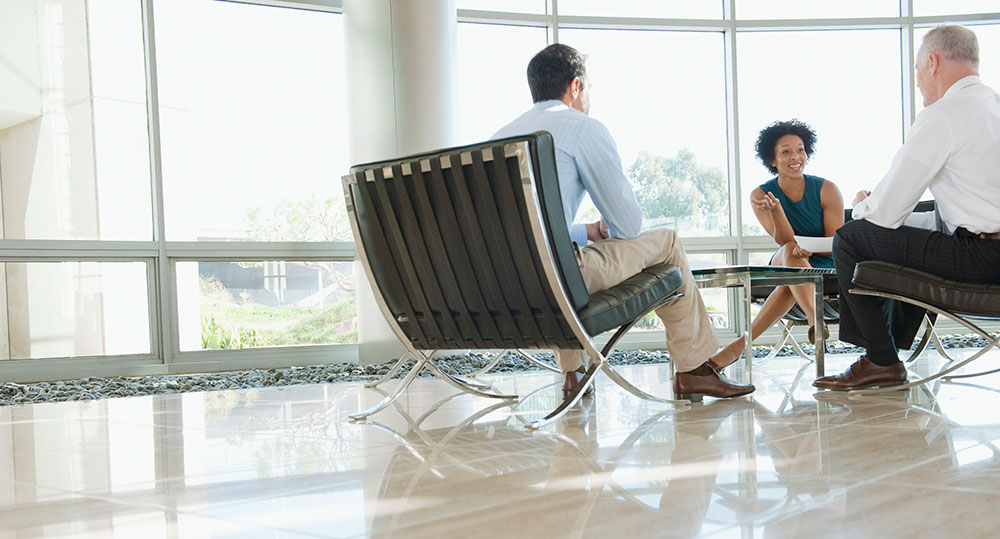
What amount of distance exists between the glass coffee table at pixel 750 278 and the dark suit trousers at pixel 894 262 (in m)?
0.22

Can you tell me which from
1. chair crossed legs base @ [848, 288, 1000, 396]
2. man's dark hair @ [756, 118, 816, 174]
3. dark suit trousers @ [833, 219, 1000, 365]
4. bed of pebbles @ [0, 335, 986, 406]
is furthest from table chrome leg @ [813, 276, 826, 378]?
bed of pebbles @ [0, 335, 986, 406]

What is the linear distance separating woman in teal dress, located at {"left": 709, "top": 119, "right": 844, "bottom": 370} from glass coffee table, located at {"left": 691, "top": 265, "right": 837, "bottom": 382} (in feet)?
2.33

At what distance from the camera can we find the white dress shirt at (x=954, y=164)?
9.16ft

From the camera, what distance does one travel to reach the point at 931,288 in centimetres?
285

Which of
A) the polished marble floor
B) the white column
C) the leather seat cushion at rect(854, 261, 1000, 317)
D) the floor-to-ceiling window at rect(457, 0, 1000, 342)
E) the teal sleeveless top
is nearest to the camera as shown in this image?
the polished marble floor

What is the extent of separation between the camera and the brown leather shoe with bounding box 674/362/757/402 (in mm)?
2967

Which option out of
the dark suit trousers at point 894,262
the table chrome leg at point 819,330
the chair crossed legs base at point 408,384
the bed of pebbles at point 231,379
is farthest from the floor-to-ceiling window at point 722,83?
the dark suit trousers at point 894,262

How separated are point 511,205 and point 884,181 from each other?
1.45m

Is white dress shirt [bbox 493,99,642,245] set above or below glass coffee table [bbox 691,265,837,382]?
above

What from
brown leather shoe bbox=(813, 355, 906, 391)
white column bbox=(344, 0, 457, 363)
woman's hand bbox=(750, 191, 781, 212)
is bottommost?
brown leather shoe bbox=(813, 355, 906, 391)

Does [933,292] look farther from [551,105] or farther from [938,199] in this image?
[551,105]

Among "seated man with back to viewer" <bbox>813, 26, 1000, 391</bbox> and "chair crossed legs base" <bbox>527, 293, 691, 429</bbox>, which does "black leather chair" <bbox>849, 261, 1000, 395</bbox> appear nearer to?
"seated man with back to viewer" <bbox>813, 26, 1000, 391</bbox>

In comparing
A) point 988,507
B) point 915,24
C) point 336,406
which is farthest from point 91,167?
point 915,24

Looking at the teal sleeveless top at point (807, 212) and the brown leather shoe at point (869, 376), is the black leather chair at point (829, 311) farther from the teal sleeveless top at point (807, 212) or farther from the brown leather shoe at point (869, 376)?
the brown leather shoe at point (869, 376)
